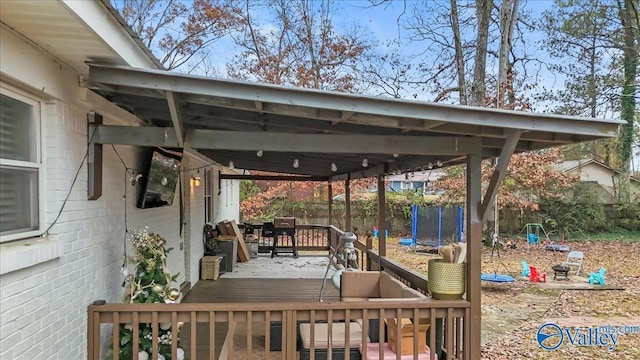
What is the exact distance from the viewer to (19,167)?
2.43m

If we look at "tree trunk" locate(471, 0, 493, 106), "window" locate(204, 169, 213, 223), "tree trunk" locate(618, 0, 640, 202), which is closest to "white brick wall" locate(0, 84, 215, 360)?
"window" locate(204, 169, 213, 223)

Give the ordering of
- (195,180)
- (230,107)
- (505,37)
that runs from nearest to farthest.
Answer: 1. (230,107)
2. (195,180)
3. (505,37)

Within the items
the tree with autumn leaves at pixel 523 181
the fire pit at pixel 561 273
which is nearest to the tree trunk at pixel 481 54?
the tree with autumn leaves at pixel 523 181

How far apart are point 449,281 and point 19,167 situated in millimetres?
3133

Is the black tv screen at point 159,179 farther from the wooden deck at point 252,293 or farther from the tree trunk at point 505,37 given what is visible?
the tree trunk at point 505,37

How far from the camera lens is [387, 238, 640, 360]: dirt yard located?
6316mm

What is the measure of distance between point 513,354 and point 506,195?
10484 millimetres

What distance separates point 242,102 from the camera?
3145 mm

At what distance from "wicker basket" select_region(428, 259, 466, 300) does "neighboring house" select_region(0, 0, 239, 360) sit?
2711mm

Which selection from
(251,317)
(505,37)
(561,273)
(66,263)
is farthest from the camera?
(505,37)

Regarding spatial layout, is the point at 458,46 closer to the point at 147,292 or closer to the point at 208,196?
the point at 208,196

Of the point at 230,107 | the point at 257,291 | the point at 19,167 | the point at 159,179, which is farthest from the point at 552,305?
the point at 19,167

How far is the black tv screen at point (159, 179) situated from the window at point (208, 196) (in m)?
4.19

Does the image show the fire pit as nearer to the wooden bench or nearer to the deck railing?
the deck railing
